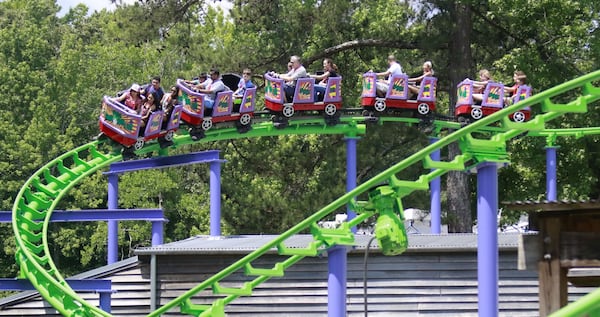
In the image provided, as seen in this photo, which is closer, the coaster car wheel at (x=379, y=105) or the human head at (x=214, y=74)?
the human head at (x=214, y=74)

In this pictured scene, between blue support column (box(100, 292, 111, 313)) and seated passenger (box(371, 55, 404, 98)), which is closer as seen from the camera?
blue support column (box(100, 292, 111, 313))

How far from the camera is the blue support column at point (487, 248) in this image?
7.79 meters

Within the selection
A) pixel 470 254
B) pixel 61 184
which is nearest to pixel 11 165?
pixel 61 184

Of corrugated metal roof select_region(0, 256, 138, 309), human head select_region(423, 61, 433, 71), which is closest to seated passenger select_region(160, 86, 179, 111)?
corrugated metal roof select_region(0, 256, 138, 309)

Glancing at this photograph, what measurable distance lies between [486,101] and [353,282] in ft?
14.2

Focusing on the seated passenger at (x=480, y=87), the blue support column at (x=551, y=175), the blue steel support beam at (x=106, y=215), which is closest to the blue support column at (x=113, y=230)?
the blue steel support beam at (x=106, y=215)

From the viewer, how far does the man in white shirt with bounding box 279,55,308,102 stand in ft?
45.8

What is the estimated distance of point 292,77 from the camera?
45.9ft

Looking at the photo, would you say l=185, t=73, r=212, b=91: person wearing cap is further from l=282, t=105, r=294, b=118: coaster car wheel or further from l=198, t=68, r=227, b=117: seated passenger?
l=282, t=105, r=294, b=118: coaster car wheel

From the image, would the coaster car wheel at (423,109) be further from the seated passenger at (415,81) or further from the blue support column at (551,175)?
the blue support column at (551,175)

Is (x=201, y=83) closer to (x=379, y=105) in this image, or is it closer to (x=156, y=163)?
(x=156, y=163)

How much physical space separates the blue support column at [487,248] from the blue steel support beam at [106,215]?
200 inches

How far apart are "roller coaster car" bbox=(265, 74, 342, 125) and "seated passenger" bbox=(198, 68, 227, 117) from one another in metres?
0.67

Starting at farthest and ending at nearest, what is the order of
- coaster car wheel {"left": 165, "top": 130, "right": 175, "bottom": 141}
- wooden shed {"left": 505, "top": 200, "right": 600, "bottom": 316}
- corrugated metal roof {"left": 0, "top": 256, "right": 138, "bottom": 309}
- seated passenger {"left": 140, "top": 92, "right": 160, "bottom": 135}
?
coaster car wheel {"left": 165, "top": 130, "right": 175, "bottom": 141}, seated passenger {"left": 140, "top": 92, "right": 160, "bottom": 135}, corrugated metal roof {"left": 0, "top": 256, "right": 138, "bottom": 309}, wooden shed {"left": 505, "top": 200, "right": 600, "bottom": 316}
